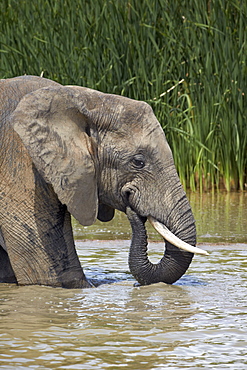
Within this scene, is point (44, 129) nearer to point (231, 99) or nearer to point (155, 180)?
point (155, 180)

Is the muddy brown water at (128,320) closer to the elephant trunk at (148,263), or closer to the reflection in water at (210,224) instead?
the elephant trunk at (148,263)

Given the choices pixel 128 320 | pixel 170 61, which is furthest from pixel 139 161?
pixel 170 61

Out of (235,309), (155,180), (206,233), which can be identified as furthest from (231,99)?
(235,309)

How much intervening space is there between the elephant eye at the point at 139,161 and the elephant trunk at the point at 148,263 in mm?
240

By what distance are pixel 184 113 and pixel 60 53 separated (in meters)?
1.36

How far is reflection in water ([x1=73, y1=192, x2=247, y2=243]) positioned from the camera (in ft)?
22.6

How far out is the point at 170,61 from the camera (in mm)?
9359

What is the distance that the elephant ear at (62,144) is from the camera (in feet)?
15.7

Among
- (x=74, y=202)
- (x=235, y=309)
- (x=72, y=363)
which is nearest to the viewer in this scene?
(x=72, y=363)

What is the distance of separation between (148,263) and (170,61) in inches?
186

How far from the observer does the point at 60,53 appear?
9.24 m

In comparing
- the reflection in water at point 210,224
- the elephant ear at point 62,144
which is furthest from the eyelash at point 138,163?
the reflection in water at point 210,224

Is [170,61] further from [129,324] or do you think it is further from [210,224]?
[129,324]

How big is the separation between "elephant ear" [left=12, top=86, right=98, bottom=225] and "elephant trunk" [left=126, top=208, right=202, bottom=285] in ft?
0.82
